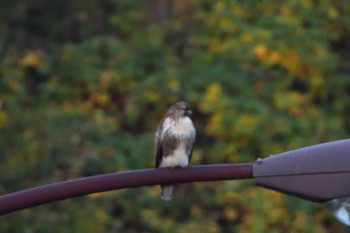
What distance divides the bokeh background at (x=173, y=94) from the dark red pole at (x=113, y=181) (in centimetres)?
723

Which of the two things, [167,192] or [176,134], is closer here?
[167,192]

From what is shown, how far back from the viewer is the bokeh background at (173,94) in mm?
14992

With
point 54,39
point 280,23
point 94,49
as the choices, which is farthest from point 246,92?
point 54,39

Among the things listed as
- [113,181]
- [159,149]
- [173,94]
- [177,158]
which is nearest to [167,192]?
[177,158]

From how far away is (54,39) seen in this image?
62.4 ft

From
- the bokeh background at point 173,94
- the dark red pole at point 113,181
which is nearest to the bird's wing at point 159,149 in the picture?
the dark red pole at point 113,181

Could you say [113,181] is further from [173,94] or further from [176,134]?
[173,94]

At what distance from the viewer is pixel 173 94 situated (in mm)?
16875

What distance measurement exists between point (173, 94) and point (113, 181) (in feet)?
33.6

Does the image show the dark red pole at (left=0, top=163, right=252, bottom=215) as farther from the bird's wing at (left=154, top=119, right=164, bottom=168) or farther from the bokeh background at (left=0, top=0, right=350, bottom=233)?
the bokeh background at (left=0, top=0, right=350, bottom=233)

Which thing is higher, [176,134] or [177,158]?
[176,134]

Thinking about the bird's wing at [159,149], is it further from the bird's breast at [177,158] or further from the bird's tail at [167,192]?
the bird's tail at [167,192]

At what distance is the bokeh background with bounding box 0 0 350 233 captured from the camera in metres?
15.0

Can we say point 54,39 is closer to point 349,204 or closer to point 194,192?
point 194,192
